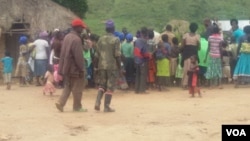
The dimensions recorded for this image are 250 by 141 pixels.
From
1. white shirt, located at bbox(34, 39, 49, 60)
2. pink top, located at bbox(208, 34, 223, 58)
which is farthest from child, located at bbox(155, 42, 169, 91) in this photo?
white shirt, located at bbox(34, 39, 49, 60)

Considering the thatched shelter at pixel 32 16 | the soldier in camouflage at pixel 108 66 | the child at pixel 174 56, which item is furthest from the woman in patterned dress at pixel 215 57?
the thatched shelter at pixel 32 16

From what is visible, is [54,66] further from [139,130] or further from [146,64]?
[139,130]

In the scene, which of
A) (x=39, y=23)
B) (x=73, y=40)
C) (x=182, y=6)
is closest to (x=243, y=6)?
(x=182, y=6)

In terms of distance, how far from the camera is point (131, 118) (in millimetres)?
10797

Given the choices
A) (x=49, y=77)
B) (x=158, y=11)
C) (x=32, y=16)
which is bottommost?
(x=49, y=77)

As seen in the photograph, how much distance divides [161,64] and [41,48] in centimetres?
388

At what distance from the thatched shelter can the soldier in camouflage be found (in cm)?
885

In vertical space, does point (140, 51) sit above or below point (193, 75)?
above

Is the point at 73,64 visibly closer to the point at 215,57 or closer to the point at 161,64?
the point at 161,64

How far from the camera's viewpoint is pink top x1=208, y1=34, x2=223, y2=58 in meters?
15.4

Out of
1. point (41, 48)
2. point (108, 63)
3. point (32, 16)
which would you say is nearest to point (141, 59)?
point (108, 63)

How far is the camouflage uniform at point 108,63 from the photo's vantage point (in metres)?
11.5

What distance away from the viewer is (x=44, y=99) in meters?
14.2

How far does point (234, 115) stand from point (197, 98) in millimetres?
2810
